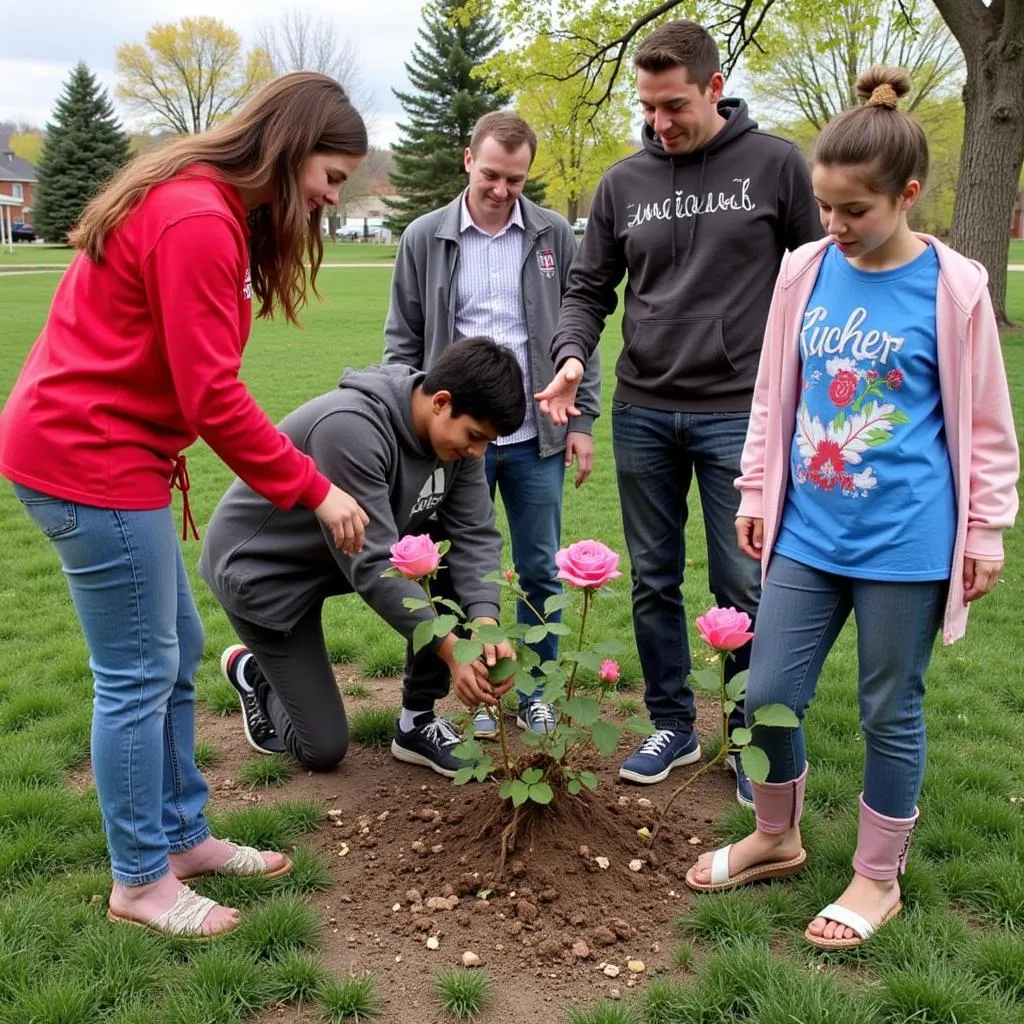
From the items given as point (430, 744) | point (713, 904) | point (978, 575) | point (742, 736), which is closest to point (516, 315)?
point (430, 744)

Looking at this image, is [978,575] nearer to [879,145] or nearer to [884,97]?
[879,145]

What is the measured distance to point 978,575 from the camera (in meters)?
2.51

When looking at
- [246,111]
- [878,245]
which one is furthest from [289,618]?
[878,245]

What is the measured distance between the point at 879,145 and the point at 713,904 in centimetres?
195

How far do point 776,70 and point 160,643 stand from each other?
40974mm

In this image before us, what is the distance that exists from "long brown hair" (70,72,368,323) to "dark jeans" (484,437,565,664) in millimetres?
1564

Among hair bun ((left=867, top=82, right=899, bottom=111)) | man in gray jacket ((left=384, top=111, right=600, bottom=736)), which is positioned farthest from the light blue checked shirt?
hair bun ((left=867, top=82, right=899, bottom=111))

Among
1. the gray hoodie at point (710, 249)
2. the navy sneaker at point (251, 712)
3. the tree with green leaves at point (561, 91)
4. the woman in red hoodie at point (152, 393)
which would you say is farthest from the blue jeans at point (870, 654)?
the tree with green leaves at point (561, 91)

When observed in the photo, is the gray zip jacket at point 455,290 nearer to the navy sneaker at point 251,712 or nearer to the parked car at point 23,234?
the navy sneaker at point 251,712

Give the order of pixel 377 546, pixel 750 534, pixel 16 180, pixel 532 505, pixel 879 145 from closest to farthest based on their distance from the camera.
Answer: pixel 879 145 → pixel 750 534 → pixel 377 546 → pixel 532 505 → pixel 16 180

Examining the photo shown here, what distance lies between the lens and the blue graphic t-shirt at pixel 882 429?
8.23 feet

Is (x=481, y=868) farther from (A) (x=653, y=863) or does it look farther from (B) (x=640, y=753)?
(B) (x=640, y=753)

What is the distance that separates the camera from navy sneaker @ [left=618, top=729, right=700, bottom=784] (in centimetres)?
358

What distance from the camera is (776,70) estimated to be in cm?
3866
